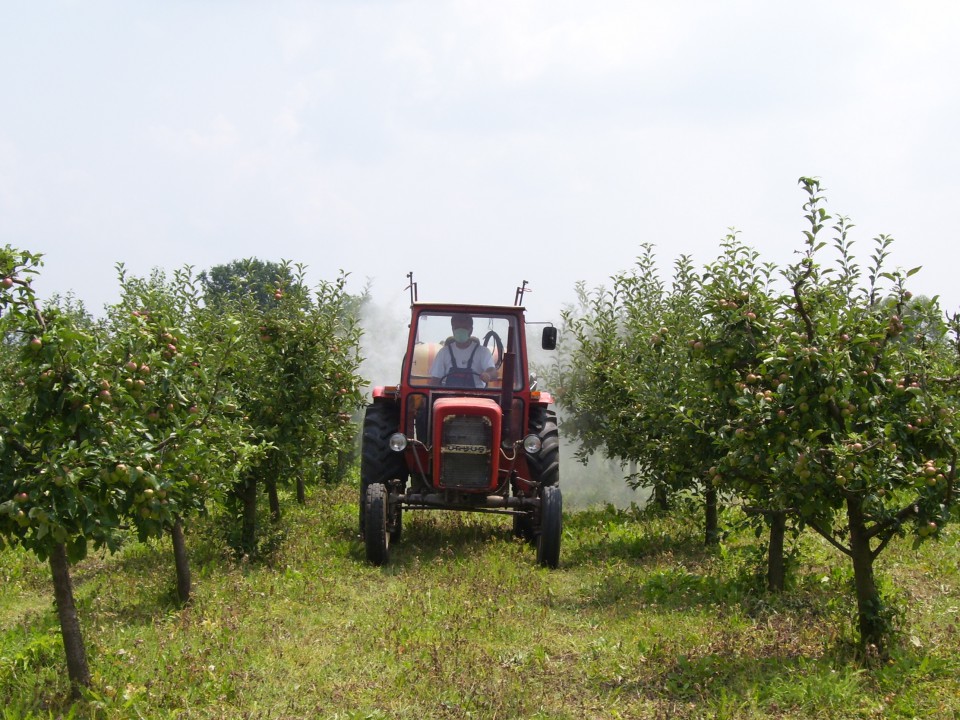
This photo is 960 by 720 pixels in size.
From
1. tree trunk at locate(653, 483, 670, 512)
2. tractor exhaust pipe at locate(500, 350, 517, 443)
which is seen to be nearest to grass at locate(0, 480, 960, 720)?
tractor exhaust pipe at locate(500, 350, 517, 443)

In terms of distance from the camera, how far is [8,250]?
4.48m

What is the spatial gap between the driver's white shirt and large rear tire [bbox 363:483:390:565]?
1333 millimetres

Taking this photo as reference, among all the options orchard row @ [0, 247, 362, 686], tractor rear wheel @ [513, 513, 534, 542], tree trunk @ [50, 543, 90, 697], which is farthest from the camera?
tractor rear wheel @ [513, 513, 534, 542]

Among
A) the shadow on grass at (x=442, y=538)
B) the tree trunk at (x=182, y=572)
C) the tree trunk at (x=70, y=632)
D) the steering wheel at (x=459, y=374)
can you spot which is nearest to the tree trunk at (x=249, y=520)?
the shadow on grass at (x=442, y=538)

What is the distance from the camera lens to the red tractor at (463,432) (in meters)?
8.20

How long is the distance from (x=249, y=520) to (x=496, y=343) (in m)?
2.82

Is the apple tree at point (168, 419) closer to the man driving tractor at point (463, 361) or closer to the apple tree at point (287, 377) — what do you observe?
the apple tree at point (287, 377)

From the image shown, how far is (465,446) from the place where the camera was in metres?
8.22

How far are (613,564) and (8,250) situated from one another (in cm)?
577

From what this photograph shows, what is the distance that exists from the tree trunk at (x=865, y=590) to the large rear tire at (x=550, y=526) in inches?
117

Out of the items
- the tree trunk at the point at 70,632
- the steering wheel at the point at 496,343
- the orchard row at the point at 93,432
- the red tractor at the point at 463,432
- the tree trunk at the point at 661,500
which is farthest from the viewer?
the tree trunk at the point at 661,500

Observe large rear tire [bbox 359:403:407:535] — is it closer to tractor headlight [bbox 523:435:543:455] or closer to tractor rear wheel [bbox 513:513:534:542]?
tractor headlight [bbox 523:435:543:455]

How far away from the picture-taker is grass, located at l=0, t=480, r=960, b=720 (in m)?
4.88

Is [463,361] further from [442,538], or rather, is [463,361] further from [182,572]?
[182,572]
